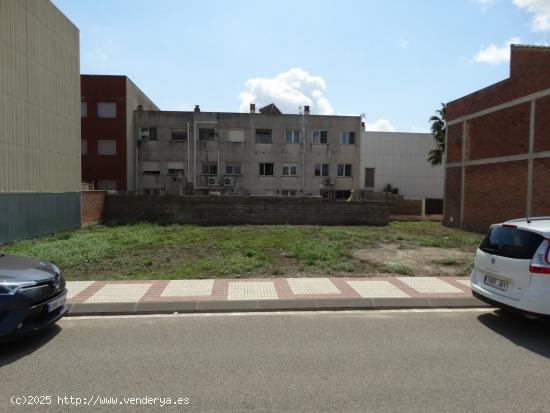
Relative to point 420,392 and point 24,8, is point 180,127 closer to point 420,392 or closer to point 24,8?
point 24,8

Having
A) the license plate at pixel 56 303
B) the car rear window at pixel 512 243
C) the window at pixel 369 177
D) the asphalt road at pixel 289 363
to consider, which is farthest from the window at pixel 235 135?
the license plate at pixel 56 303

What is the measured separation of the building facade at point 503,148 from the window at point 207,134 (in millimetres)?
20264

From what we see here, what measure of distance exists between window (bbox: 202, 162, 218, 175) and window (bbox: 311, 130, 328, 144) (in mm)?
9412

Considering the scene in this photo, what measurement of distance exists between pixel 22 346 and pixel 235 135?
34.2m

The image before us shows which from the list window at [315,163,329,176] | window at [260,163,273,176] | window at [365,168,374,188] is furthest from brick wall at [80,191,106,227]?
window at [365,168,374,188]

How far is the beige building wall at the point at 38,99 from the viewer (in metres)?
13.6

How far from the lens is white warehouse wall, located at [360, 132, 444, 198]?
152ft

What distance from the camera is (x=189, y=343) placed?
203 inches

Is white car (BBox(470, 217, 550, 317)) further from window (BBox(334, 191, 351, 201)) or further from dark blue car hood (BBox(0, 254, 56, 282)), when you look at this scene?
window (BBox(334, 191, 351, 201))

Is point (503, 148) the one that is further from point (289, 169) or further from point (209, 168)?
point (209, 168)

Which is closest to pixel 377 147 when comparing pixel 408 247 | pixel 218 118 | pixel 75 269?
pixel 218 118

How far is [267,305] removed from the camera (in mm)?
6852

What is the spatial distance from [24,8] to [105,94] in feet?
67.2

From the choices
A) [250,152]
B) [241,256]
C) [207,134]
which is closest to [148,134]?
[207,134]
